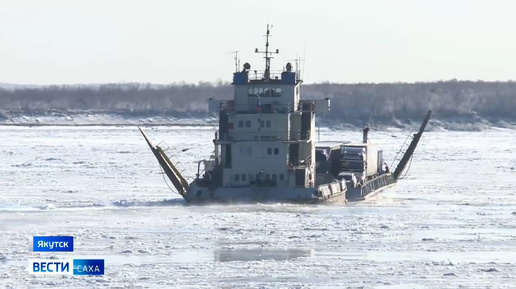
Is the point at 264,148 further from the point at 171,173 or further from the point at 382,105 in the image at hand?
the point at 382,105

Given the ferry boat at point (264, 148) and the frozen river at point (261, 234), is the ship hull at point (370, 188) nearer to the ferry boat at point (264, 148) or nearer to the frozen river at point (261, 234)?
the frozen river at point (261, 234)

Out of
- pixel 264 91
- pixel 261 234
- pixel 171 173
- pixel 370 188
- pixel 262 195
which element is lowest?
pixel 370 188

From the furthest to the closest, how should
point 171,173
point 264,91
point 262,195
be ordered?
point 171,173 < point 264,91 < point 262,195

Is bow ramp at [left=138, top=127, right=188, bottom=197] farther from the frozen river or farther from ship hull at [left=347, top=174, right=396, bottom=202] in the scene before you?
ship hull at [left=347, top=174, right=396, bottom=202]

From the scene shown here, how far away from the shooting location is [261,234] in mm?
34875

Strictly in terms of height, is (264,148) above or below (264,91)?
below

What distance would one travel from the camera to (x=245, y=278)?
2680 centimetres

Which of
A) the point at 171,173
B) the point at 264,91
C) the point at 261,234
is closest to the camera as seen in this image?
the point at 261,234

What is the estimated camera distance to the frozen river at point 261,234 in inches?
1057

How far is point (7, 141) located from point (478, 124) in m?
76.8

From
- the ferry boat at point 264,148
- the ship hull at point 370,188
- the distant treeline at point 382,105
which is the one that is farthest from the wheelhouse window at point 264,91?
the distant treeline at point 382,105

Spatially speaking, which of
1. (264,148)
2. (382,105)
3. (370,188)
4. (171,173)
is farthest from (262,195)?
(382,105)

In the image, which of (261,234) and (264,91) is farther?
(264,91)

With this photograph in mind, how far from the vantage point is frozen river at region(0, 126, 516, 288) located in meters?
26.8
